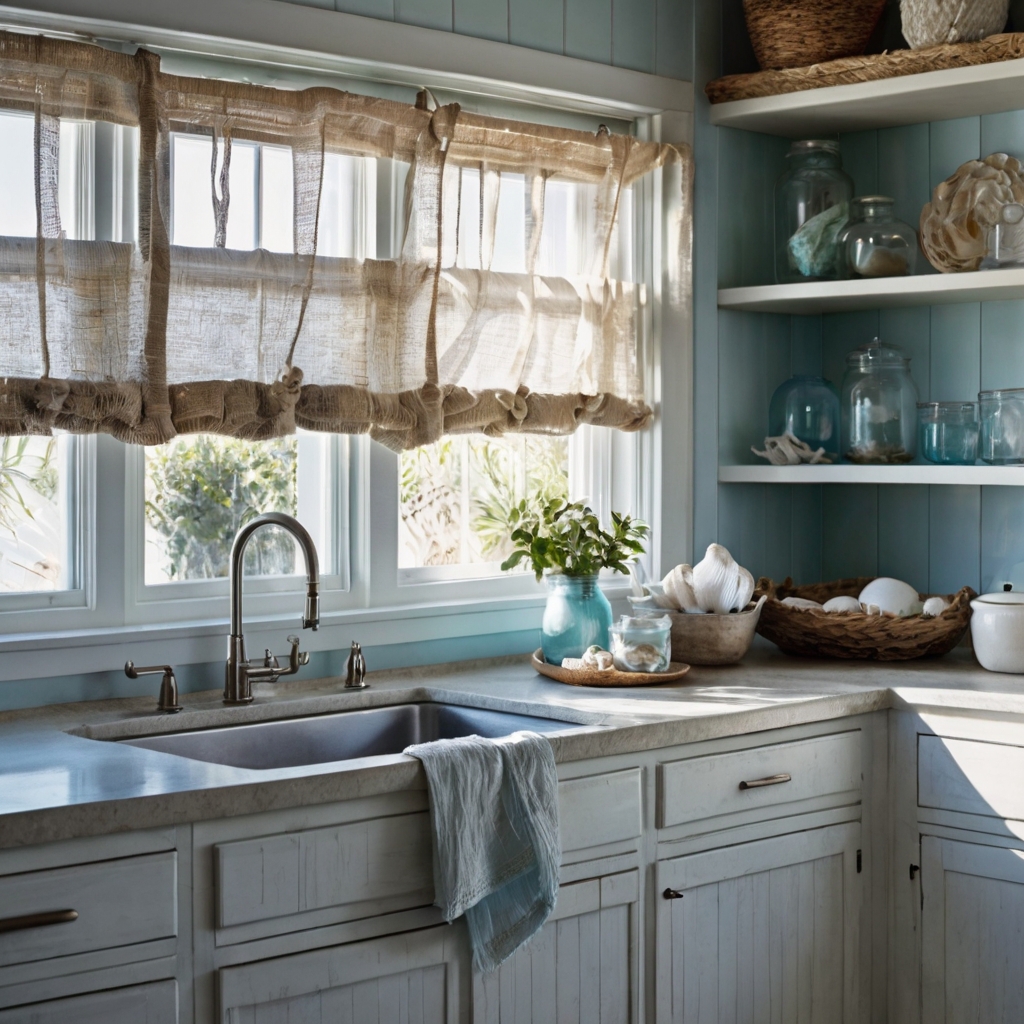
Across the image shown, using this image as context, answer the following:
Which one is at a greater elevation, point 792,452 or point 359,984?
point 792,452

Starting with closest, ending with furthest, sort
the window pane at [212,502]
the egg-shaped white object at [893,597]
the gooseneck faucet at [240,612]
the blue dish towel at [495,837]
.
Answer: the blue dish towel at [495,837] < the gooseneck faucet at [240,612] < the window pane at [212,502] < the egg-shaped white object at [893,597]

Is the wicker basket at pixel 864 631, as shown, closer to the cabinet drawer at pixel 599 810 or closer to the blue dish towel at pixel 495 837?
the cabinet drawer at pixel 599 810

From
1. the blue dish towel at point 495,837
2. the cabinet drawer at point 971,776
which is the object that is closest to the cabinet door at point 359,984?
the blue dish towel at point 495,837

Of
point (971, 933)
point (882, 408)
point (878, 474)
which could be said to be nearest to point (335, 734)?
point (971, 933)

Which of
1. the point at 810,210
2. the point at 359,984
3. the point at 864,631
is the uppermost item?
the point at 810,210

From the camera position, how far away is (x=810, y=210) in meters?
3.22

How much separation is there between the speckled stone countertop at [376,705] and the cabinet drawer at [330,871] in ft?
0.19

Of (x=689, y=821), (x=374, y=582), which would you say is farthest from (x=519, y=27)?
(x=689, y=821)

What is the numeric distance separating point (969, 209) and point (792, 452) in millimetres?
660

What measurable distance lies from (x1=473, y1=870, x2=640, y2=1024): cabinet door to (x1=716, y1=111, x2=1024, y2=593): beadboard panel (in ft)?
4.12

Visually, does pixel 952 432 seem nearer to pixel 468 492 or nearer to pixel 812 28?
pixel 812 28

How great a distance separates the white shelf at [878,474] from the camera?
286 centimetres

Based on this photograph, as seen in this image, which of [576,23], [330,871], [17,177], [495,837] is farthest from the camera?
[576,23]

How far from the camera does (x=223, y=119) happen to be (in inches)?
97.5
